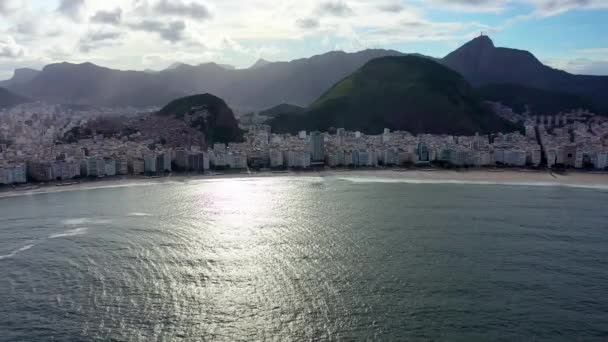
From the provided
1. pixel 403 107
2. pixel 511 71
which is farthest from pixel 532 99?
pixel 511 71

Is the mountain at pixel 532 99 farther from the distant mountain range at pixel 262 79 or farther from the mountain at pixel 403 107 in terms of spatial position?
the distant mountain range at pixel 262 79

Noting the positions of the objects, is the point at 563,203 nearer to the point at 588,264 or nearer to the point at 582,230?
the point at 582,230

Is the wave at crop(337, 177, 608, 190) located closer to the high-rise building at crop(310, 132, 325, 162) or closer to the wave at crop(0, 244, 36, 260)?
the high-rise building at crop(310, 132, 325, 162)

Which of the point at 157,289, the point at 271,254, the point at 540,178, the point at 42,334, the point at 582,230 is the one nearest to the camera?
the point at 42,334

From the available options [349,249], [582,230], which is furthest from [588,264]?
[349,249]

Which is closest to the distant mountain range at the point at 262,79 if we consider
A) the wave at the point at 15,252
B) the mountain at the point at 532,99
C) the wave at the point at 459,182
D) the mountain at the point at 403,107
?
the mountain at the point at 532,99
